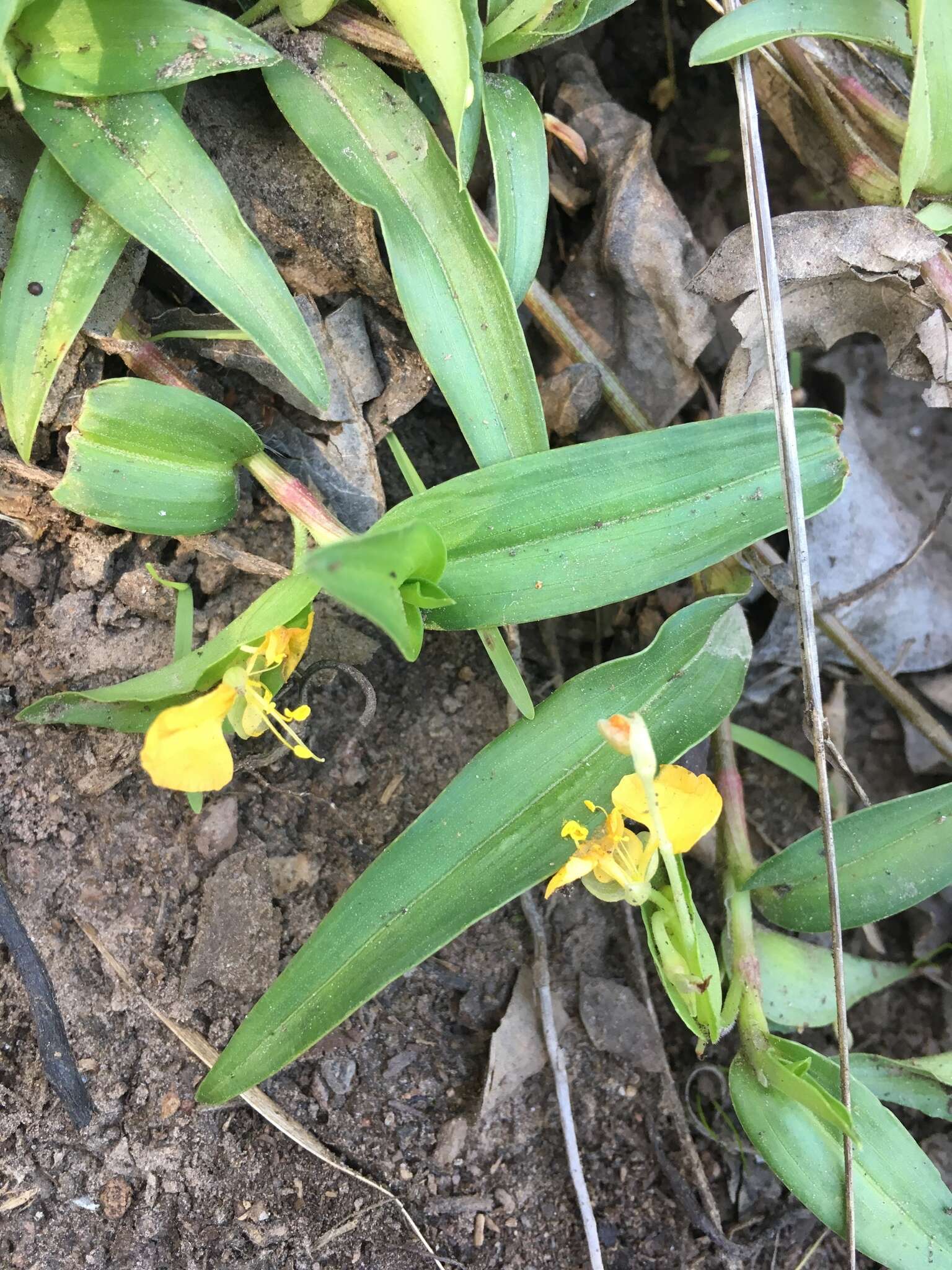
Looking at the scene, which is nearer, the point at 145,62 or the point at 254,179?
the point at 145,62

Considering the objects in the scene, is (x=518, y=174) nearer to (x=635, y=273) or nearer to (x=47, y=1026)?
(x=635, y=273)

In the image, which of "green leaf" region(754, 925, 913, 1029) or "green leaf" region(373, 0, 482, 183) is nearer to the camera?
"green leaf" region(373, 0, 482, 183)

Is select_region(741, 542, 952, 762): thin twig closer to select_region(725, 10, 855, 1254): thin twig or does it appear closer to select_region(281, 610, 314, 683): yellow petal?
select_region(725, 10, 855, 1254): thin twig

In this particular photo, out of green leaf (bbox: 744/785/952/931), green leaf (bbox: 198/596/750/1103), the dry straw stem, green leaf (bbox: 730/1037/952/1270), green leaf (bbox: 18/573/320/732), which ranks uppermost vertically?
green leaf (bbox: 18/573/320/732)

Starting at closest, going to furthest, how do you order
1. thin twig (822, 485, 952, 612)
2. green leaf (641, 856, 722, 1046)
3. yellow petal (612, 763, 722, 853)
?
yellow petal (612, 763, 722, 853) → green leaf (641, 856, 722, 1046) → thin twig (822, 485, 952, 612)

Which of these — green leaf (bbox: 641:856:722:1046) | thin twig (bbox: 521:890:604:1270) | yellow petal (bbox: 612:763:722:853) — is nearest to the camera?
yellow petal (bbox: 612:763:722:853)

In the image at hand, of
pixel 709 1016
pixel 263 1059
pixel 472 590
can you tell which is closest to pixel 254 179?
pixel 472 590

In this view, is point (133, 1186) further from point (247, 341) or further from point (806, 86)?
point (806, 86)

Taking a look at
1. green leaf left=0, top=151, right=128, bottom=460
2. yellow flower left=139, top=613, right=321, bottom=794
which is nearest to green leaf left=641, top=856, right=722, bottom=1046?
yellow flower left=139, top=613, right=321, bottom=794
